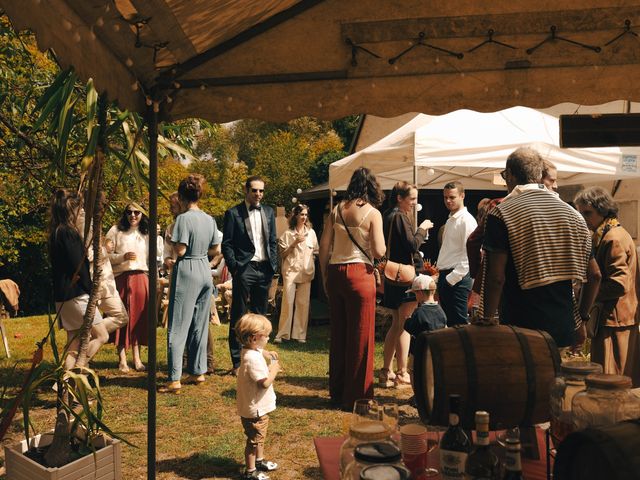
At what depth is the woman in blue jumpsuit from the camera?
18.0ft

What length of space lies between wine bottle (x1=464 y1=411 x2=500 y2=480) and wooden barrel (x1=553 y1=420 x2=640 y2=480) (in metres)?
0.17

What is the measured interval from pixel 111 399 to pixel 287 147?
28.5 m

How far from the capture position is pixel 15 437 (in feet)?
14.4

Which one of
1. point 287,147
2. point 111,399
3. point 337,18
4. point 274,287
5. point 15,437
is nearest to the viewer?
point 337,18

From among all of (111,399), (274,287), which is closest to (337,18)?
(111,399)

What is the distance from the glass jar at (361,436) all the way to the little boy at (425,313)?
118 inches

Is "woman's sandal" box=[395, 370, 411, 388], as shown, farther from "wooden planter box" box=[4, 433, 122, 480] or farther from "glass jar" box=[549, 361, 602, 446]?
"glass jar" box=[549, 361, 602, 446]

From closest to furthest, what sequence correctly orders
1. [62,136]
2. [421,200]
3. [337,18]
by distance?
[337,18]
[62,136]
[421,200]

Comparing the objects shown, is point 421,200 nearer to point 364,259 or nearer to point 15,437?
point 364,259

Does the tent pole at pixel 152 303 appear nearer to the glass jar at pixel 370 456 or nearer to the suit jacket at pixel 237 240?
the glass jar at pixel 370 456

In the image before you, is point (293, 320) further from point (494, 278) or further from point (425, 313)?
point (494, 278)

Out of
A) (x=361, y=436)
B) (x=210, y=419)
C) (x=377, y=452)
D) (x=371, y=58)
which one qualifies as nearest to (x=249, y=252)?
(x=210, y=419)

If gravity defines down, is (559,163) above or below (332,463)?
above

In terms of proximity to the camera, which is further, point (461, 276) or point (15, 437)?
point (461, 276)
